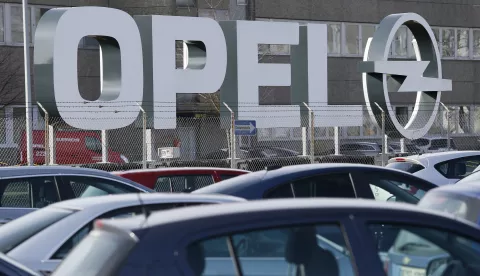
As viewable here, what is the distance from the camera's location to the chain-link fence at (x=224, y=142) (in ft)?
84.9

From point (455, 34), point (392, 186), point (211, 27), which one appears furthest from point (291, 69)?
point (455, 34)

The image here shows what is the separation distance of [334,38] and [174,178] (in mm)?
30372

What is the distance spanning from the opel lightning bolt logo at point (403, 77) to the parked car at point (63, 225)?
19.8m

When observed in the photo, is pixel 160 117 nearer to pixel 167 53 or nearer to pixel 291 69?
pixel 167 53

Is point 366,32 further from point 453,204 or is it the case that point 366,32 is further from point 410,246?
point 410,246

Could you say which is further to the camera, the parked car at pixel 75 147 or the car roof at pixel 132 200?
the parked car at pixel 75 147

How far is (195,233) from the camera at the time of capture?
417 cm

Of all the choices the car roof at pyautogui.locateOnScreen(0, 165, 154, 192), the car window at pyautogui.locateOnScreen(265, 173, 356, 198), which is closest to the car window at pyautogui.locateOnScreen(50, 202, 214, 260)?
the car window at pyautogui.locateOnScreen(265, 173, 356, 198)

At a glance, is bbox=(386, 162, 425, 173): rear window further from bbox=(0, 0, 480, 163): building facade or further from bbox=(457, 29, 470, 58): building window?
bbox=(457, 29, 470, 58): building window

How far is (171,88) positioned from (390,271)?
19.8 m

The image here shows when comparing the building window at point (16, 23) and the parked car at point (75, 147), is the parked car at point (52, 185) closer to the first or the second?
the parked car at point (75, 147)

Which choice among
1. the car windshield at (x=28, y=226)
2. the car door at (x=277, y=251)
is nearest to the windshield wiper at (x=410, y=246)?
the car door at (x=277, y=251)

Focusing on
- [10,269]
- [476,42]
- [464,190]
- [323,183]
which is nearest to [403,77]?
[323,183]

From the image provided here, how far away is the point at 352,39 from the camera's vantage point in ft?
140
